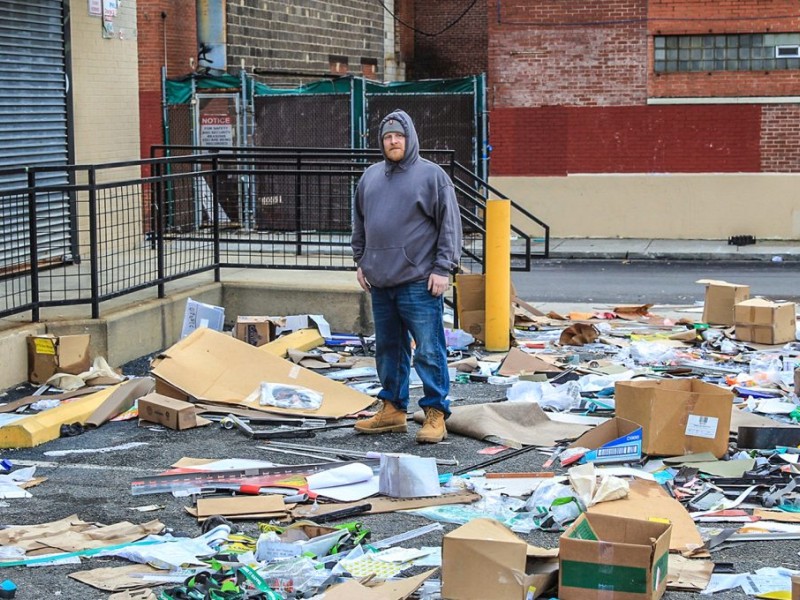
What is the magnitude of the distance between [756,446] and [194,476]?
336 centimetres

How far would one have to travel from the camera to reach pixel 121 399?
8.80 metres

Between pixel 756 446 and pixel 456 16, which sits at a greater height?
pixel 456 16

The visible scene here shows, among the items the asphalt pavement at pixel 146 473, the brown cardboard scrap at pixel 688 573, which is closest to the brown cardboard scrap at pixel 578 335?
the asphalt pavement at pixel 146 473

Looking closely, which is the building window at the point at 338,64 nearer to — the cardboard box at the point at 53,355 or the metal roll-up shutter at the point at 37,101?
the metal roll-up shutter at the point at 37,101

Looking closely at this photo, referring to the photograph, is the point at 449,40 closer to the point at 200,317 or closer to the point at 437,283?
the point at 200,317

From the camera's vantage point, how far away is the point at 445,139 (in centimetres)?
2181

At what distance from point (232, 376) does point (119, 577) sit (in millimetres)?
3685

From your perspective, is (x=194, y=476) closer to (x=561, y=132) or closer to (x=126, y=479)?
(x=126, y=479)

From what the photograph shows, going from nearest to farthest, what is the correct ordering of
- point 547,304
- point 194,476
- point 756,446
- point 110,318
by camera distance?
point 194,476, point 756,446, point 110,318, point 547,304

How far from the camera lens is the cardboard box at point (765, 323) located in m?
11.4


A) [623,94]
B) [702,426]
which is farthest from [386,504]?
[623,94]

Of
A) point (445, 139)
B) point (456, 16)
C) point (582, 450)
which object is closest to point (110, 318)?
point (582, 450)

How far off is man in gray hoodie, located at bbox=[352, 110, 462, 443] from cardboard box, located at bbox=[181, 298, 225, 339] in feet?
11.0

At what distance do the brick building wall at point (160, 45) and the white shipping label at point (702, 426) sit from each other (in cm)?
1733
